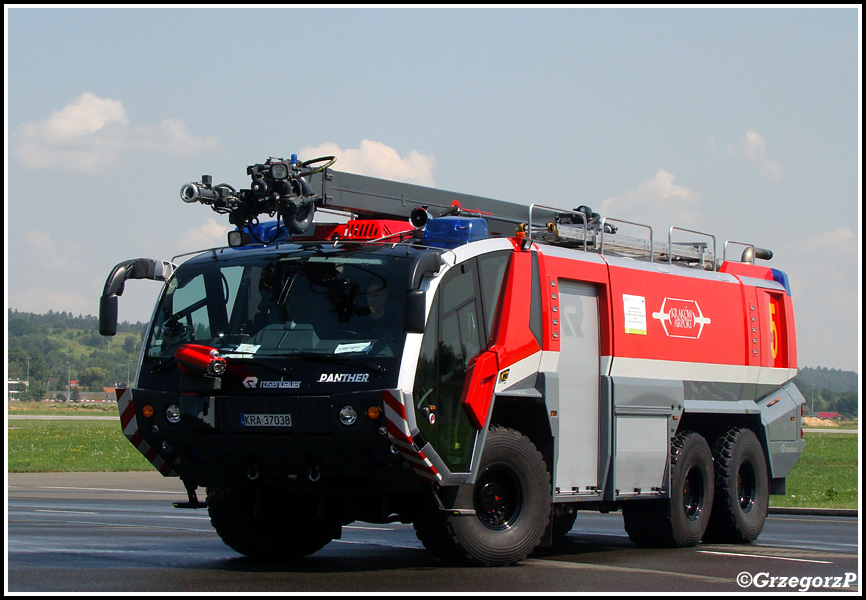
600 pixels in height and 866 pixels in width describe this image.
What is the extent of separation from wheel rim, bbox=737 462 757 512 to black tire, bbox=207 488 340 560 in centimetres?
580

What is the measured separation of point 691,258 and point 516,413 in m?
4.90

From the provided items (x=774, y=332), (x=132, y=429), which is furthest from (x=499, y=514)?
(x=774, y=332)

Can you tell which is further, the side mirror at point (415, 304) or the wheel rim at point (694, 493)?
the wheel rim at point (694, 493)

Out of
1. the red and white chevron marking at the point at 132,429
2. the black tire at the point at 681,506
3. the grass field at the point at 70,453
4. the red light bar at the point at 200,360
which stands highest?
the red light bar at the point at 200,360

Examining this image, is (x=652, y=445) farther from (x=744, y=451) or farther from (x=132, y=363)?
(x=132, y=363)

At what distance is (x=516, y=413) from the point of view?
11.7m

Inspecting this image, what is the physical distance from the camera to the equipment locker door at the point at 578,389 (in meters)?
12.1

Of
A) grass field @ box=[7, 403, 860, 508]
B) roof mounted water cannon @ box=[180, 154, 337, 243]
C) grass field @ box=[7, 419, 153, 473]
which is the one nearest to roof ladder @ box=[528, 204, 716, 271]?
roof mounted water cannon @ box=[180, 154, 337, 243]

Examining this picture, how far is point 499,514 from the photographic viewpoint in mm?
11289

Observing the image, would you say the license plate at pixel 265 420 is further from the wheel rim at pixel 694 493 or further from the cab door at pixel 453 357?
the wheel rim at pixel 694 493

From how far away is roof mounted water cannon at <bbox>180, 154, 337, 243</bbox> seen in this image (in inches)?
453

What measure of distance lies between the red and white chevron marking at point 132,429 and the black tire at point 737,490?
6.83 m

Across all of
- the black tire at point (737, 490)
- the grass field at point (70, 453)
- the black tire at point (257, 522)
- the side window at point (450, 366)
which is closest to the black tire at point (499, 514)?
the side window at point (450, 366)

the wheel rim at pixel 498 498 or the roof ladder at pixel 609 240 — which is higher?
the roof ladder at pixel 609 240
